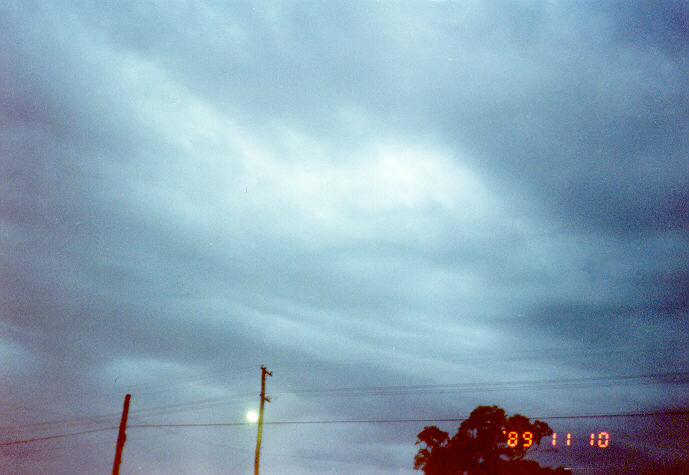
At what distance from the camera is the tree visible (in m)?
47.6

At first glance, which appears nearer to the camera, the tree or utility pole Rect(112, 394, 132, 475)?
utility pole Rect(112, 394, 132, 475)

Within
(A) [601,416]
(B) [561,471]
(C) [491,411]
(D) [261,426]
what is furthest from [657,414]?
(C) [491,411]

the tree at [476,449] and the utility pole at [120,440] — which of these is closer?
the utility pole at [120,440]

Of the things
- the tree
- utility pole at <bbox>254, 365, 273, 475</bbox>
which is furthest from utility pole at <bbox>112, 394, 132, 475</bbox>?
the tree

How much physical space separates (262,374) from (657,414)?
23168mm

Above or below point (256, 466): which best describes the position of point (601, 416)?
above

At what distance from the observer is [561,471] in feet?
148

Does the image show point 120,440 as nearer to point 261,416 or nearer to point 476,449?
point 261,416

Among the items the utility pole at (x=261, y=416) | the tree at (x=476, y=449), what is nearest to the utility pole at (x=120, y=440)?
the utility pole at (x=261, y=416)

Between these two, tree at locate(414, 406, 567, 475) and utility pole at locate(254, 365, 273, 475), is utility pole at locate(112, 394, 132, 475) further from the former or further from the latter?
tree at locate(414, 406, 567, 475)

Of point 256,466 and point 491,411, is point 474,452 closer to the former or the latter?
point 491,411

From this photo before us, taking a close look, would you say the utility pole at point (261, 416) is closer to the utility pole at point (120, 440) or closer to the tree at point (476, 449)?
the utility pole at point (120, 440)

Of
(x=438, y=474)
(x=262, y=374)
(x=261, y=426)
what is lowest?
(x=438, y=474)

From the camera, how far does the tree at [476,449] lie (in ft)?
156
